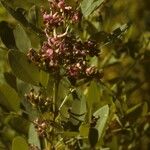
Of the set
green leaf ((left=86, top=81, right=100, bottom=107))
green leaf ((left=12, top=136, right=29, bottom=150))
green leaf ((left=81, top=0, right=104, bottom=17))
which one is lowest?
green leaf ((left=12, top=136, right=29, bottom=150))

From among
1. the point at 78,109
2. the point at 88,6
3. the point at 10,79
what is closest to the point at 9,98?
the point at 10,79

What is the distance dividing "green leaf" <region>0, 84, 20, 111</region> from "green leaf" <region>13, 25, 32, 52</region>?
3.8 inches

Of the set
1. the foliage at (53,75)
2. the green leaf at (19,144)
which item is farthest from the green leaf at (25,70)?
the green leaf at (19,144)

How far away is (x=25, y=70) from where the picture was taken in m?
1.23

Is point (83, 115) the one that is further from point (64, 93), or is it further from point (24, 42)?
point (24, 42)

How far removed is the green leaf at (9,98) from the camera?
128 cm

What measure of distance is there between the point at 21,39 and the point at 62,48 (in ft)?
0.51

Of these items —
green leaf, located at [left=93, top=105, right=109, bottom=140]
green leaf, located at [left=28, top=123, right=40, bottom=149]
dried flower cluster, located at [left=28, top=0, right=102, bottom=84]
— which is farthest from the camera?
green leaf, located at [left=28, top=123, right=40, bottom=149]

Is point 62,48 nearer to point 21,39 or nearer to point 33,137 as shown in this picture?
point 21,39

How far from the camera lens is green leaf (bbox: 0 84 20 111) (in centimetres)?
128

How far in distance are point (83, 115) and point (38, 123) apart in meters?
0.10

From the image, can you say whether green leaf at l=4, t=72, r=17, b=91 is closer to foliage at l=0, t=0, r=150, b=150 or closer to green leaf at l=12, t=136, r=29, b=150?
foliage at l=0, t=0, r=150, b=150

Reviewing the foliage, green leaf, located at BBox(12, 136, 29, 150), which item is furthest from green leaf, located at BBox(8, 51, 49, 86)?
green leaf, located at BBox(12, 136, 29, 150)

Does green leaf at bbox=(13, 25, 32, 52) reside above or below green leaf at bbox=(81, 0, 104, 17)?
below
